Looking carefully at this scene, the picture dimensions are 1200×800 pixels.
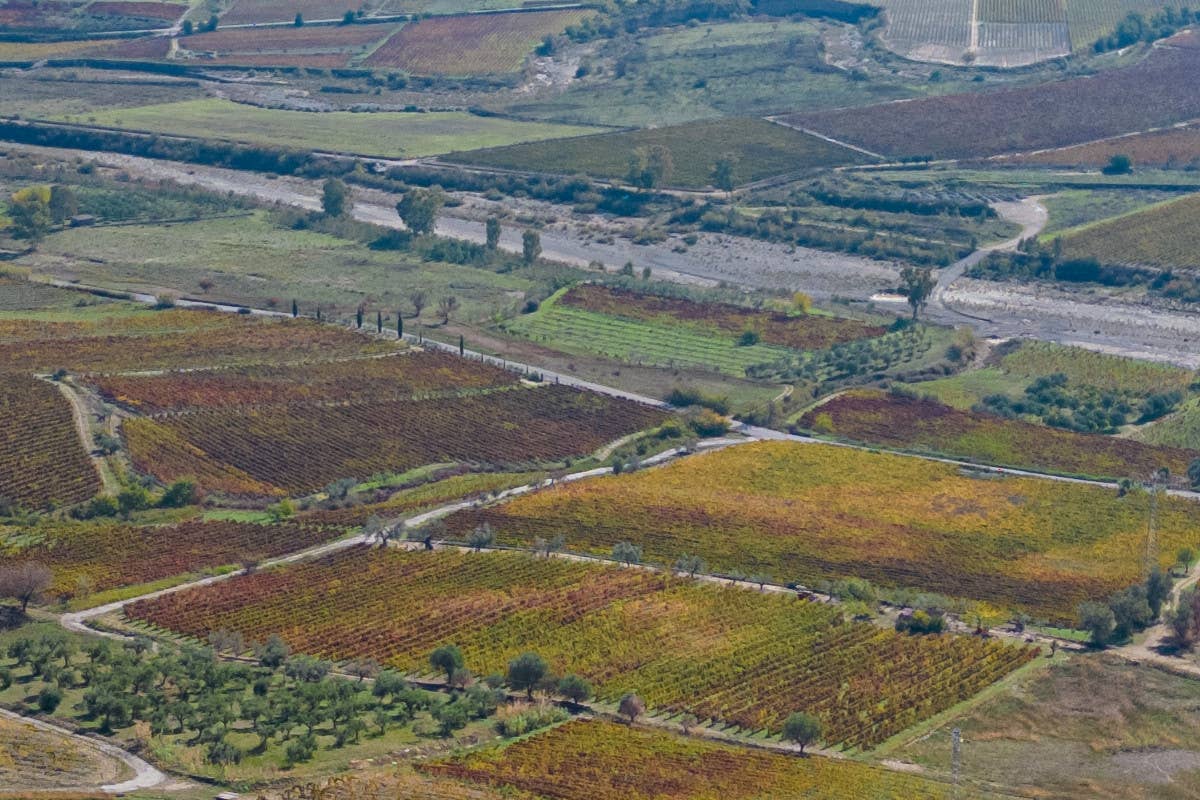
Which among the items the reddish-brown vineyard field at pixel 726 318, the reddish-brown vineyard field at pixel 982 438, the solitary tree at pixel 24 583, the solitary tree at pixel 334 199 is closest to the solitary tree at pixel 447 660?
the solitary tree at pixel 24 583

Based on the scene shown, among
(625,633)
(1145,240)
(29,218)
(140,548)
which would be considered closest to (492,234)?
(29,218)

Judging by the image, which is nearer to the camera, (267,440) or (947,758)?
(947,758)

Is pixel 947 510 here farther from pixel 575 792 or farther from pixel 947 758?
pixel 575 792

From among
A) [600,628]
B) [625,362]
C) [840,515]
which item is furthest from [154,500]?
[625,362]

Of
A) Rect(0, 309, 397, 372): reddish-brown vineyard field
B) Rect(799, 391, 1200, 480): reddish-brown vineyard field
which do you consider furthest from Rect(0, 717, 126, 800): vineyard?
Rect(799, 391, 1200, 480): reddish-brown vineyard field

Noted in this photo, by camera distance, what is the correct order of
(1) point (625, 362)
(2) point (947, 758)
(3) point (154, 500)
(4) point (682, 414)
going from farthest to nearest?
(1) point (625, 362)
(4) point (682, 414)
(3) point (154, 500)
(2) point (947, 758)

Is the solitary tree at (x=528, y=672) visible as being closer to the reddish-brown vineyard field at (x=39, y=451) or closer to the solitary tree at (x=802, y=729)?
the solitary tree at (x=802, y=729)
